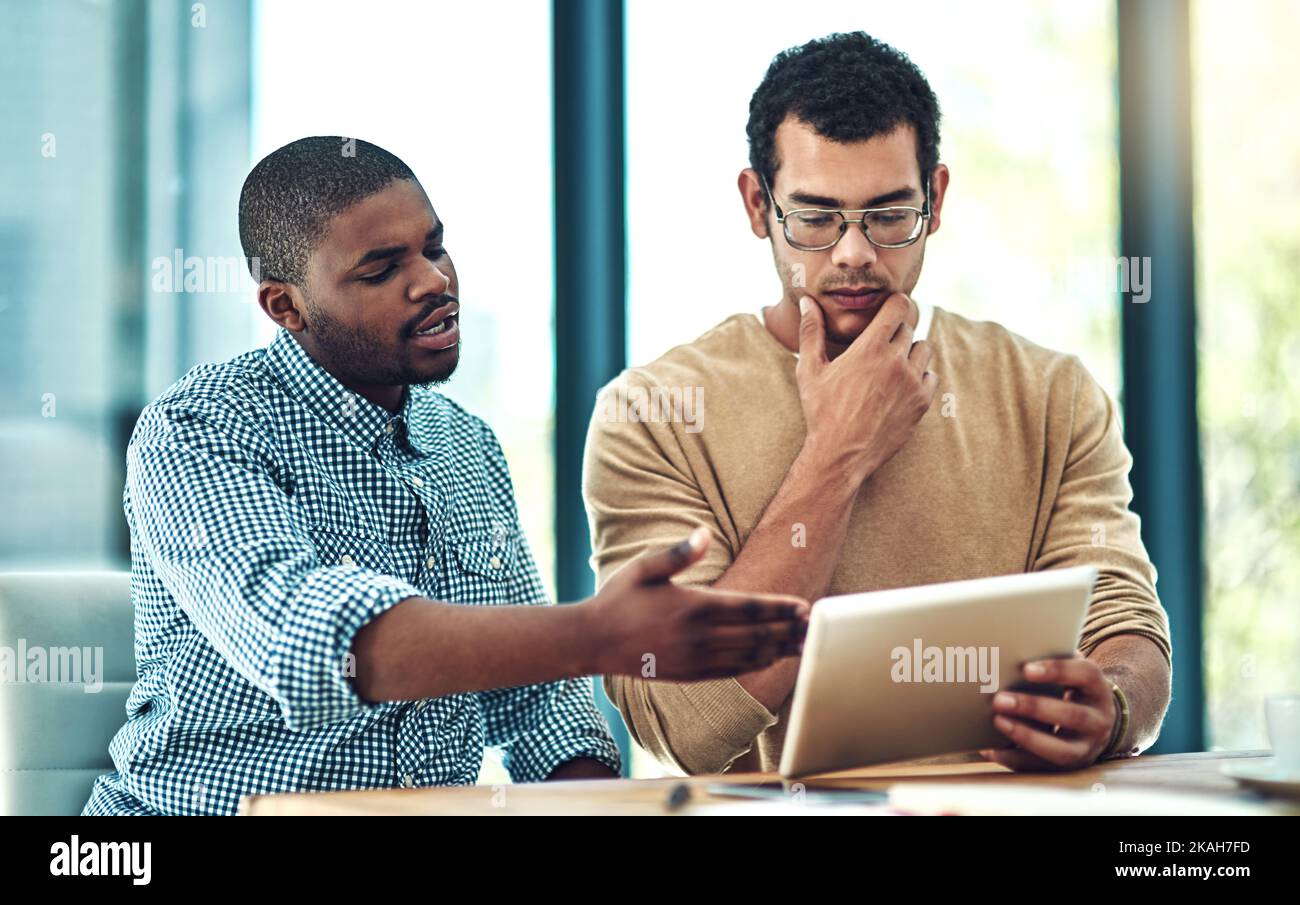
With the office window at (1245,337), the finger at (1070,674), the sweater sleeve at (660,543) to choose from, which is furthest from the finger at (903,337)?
the office window at (1245,337)

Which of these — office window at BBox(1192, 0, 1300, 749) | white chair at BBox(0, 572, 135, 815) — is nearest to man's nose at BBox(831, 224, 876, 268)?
white chair at BBox(0, 572, 135, 815)

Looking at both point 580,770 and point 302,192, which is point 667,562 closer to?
point 580,770

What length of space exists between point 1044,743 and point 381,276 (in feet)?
3.52

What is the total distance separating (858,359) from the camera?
1879mm

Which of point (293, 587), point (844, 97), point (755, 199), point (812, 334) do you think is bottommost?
point (293, 587)

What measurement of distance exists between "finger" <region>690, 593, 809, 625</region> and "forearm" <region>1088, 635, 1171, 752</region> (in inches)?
23.3

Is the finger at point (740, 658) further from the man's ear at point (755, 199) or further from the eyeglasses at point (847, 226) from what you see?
the man's ear at point (755, 199)

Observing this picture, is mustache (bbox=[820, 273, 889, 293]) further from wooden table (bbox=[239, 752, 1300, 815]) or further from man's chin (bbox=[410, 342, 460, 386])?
wooden table (bbox=[239, 752, 1300, 815])

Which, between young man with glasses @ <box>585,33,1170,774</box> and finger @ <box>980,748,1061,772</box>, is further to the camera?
young man with glasses @ <box>585,33,1170,774</box>

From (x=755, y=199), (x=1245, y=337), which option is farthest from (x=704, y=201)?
(x=1245, y=337)

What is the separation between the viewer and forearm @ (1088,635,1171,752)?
1581 millimetres

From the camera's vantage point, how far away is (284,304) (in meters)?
1.79

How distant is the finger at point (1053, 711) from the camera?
130 centimetres

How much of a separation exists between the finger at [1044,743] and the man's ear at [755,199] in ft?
3.28
